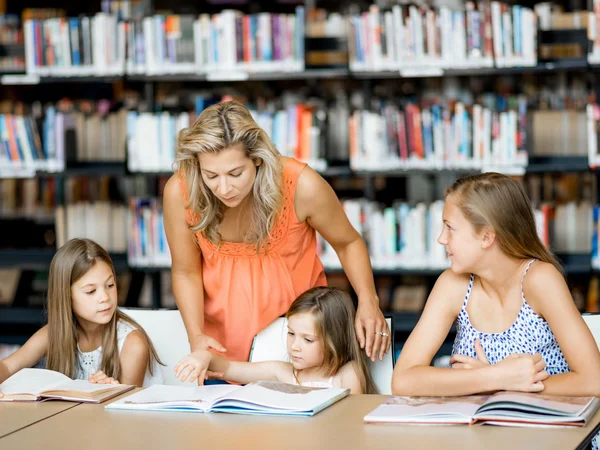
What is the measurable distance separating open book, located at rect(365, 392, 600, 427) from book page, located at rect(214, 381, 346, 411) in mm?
138

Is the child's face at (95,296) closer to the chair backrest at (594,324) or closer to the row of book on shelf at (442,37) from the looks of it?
the chair backrest at (594,324)

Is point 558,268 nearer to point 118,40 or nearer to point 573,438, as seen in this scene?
point 573,438

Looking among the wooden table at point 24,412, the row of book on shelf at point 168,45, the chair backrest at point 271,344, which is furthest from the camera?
the row of book on shelf at point 168,45

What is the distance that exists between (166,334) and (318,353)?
52 centimetres

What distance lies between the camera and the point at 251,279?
244 cm

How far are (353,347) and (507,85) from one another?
258 centimetres

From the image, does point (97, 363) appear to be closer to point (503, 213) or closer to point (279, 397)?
point (279, 397)

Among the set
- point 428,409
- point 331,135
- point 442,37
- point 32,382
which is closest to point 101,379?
point 32,382

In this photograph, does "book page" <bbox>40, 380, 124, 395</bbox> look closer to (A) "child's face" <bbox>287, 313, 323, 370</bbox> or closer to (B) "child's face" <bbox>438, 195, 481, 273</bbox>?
(A) "child's face" <bbox>287, 313, 323, 370</bbox>

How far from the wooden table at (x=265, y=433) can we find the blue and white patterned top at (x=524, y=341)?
38 centimetres

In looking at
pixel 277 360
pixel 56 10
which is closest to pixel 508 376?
pixel 277 360

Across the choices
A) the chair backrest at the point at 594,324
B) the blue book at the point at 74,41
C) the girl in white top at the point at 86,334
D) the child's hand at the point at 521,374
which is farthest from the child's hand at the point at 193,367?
the blue book at the point at 74,41

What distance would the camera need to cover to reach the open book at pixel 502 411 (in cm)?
161

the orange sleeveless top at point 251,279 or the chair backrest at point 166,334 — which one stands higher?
the orange sleeveless top at point 251,279
